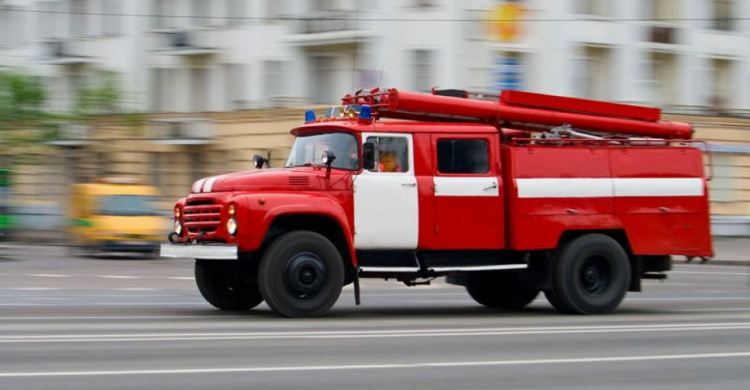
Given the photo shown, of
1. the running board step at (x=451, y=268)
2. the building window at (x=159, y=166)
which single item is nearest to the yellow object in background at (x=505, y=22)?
the building window at (x=159, y=166)

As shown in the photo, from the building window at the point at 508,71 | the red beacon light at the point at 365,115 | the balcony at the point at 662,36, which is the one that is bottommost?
the red beacon light at the point at 365,115

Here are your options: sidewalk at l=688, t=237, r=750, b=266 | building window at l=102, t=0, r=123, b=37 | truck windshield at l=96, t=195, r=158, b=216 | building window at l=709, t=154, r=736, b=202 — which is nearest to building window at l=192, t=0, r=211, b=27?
building window at l=102, t=0, r=123, b=37

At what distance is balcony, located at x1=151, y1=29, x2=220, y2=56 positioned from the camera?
48.1m

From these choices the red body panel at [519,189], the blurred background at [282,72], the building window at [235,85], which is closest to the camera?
the red body panel at [519,189]

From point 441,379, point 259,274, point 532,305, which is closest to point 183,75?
point 532,305

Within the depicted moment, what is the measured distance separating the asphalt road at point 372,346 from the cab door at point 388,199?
0.92 metres

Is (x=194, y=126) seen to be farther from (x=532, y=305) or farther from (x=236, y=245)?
(x=236, y=245)

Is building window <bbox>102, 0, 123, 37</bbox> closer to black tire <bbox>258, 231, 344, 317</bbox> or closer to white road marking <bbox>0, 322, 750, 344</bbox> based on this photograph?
black tire <bbox>258, 231, 344, 317</bbox>

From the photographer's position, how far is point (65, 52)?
175 feet

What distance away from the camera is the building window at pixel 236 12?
156 ft

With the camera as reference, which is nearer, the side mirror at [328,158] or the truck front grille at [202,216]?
the truck front grille at [202,216]

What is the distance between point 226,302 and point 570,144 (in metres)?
4.68

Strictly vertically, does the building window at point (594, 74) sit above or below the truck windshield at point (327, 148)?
above

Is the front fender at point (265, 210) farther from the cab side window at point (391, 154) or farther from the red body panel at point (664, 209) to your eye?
the red body panel at point (664, 209)
